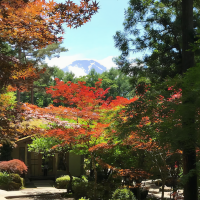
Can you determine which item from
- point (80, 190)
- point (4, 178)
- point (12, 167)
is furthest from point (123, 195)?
point (12, 167)

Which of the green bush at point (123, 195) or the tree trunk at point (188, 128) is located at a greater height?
the tree trunk at point (188, 128)

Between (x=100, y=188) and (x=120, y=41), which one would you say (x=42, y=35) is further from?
(x=100, y=188)

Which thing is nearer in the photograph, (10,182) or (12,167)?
(10,182)

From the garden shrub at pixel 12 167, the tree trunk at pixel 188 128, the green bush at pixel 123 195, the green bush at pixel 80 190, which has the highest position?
the tree trunk at pixel 188 128

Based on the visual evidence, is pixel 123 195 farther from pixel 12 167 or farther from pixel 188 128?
pixel 12 167

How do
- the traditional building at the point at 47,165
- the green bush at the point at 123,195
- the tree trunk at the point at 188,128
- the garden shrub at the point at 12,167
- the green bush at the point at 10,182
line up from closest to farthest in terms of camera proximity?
1. the tree trunk at the point at 188,128
2. the green bush at the point at 123,195
3. the green bush at the point at 10,182
4. the garden shrub at the point at 12,167
5. the traditional building at the point at 47,165

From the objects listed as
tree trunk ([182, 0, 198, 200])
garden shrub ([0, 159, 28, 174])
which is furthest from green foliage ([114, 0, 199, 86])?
garden shrub ([0, 159, 28, 174])

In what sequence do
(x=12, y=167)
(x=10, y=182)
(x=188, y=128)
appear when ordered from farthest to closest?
(x=12, y=167) → (x=10, y=182) → (x=188, y=128)

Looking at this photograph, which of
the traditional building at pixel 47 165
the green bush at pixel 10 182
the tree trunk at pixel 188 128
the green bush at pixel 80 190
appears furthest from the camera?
the traditional building at pixel 47 165

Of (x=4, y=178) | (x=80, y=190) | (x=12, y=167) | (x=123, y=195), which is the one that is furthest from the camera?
(x=12, y=167)

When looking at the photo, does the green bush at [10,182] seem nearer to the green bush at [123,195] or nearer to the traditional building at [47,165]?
the traditional building at [47,165]

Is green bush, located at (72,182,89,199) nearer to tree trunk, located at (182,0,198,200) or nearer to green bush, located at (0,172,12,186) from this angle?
green bush, located at (0,172,12,186)

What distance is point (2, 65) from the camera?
4.91m

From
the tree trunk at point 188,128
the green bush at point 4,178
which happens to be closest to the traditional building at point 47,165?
the green bush at point 4,178
